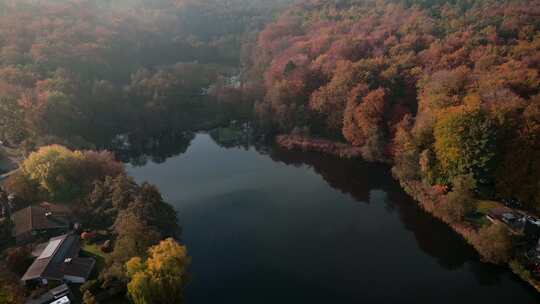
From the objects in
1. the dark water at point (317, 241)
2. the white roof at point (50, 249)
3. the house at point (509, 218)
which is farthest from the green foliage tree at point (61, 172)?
the house at point (509, 218)

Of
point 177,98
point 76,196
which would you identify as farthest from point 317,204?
point 177,98

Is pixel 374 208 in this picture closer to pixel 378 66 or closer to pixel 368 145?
pixel 368 145

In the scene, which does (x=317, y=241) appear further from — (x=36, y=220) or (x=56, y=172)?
(x=56, y=172)

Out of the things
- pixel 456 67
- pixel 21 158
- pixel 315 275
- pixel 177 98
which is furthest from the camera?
pixel 177 98

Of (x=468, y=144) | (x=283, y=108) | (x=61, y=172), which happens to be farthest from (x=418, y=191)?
(x=61, y=172)

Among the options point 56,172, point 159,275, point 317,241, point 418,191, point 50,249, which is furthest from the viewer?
point 418,191

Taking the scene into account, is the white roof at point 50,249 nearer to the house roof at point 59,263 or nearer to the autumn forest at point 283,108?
the house roof at point 59,263

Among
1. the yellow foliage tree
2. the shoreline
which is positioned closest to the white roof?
the yellow foliage tree
